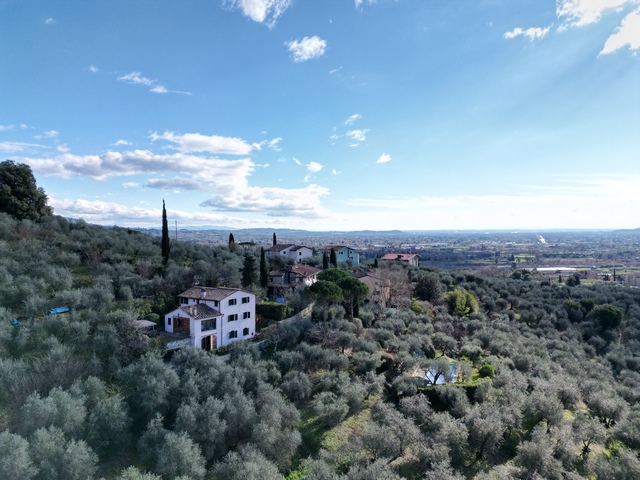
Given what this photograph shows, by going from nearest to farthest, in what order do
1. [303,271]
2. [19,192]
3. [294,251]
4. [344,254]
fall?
[19,192] → [303,271] → [294,251] → [344,254]

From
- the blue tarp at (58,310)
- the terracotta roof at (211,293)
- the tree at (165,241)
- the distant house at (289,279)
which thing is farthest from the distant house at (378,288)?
the blue tarp at (58,310)

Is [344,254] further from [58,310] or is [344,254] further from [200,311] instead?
[58,310]

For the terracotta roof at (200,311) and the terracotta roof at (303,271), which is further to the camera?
the terracotta roof at (303,271)

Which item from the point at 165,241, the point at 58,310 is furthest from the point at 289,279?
Result: the point at 58,310

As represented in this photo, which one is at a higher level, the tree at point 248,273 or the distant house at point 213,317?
the tree at point 248,273

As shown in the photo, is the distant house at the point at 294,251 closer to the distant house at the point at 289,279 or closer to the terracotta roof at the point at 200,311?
the distant house at the point at 289,279

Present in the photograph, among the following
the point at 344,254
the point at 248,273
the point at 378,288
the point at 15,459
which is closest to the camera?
the point at 15,459

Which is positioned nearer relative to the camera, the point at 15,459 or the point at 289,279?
the point at 15,459
